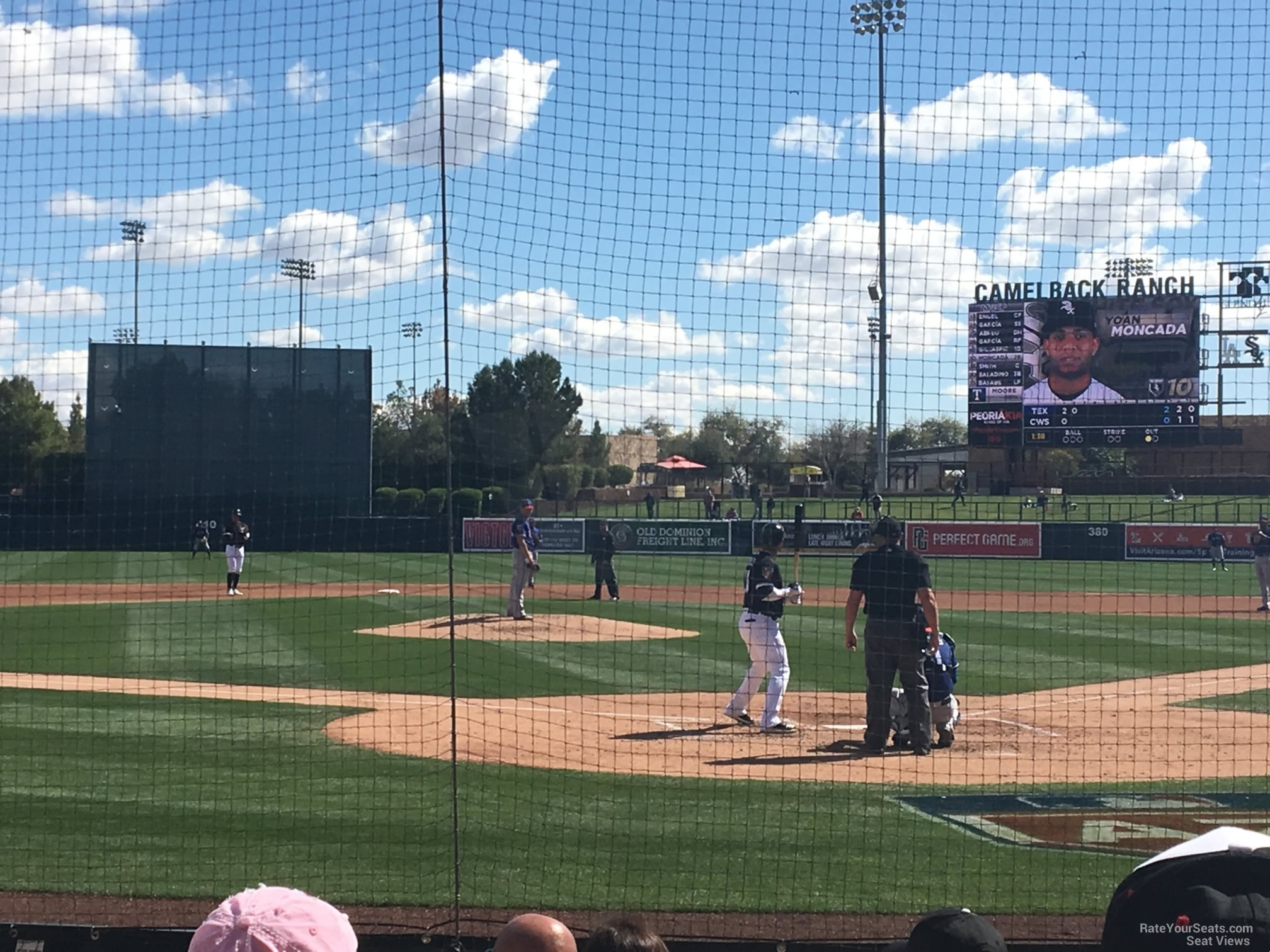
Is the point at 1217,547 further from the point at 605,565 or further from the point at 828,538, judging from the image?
the point at 605,565

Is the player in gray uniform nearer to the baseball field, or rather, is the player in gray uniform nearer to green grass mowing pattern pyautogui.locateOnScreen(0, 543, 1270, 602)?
green grass mowing pattern pyautogui.locateOnScreen(0, 543, 1270, 602)

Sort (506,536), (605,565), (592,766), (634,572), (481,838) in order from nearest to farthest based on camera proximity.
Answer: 1. (481,838)
2. (592,766)
3. (605,565)
4. (634,572)
5. (506,536)

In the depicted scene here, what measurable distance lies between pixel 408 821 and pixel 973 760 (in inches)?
189

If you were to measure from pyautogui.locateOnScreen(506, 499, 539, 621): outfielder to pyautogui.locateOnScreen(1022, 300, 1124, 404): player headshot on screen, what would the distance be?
15.3m

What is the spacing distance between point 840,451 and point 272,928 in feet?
20.1

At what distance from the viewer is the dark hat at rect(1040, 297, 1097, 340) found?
19.0m

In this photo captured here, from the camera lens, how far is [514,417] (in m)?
10.1

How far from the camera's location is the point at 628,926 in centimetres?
280

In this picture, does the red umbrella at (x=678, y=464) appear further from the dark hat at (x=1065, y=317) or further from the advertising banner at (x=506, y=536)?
the advertising banner at (x=506, y=536)

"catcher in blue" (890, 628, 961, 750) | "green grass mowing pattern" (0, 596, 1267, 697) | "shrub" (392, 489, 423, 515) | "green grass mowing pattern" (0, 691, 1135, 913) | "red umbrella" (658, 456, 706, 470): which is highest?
"red umbrella" (658, 456, 706, 470)

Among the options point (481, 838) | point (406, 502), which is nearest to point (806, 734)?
point (481, 838)

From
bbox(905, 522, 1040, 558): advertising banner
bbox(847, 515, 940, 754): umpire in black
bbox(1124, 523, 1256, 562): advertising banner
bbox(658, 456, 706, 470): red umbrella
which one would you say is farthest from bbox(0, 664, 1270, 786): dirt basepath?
bbox(1124, 523, 1256, 562): advertising banner

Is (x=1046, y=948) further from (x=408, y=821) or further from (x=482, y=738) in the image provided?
(x=482, y=738)

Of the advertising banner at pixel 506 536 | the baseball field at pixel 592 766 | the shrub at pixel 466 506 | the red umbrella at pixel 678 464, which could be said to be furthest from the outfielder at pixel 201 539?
the red umbrella at pixel 678 464
